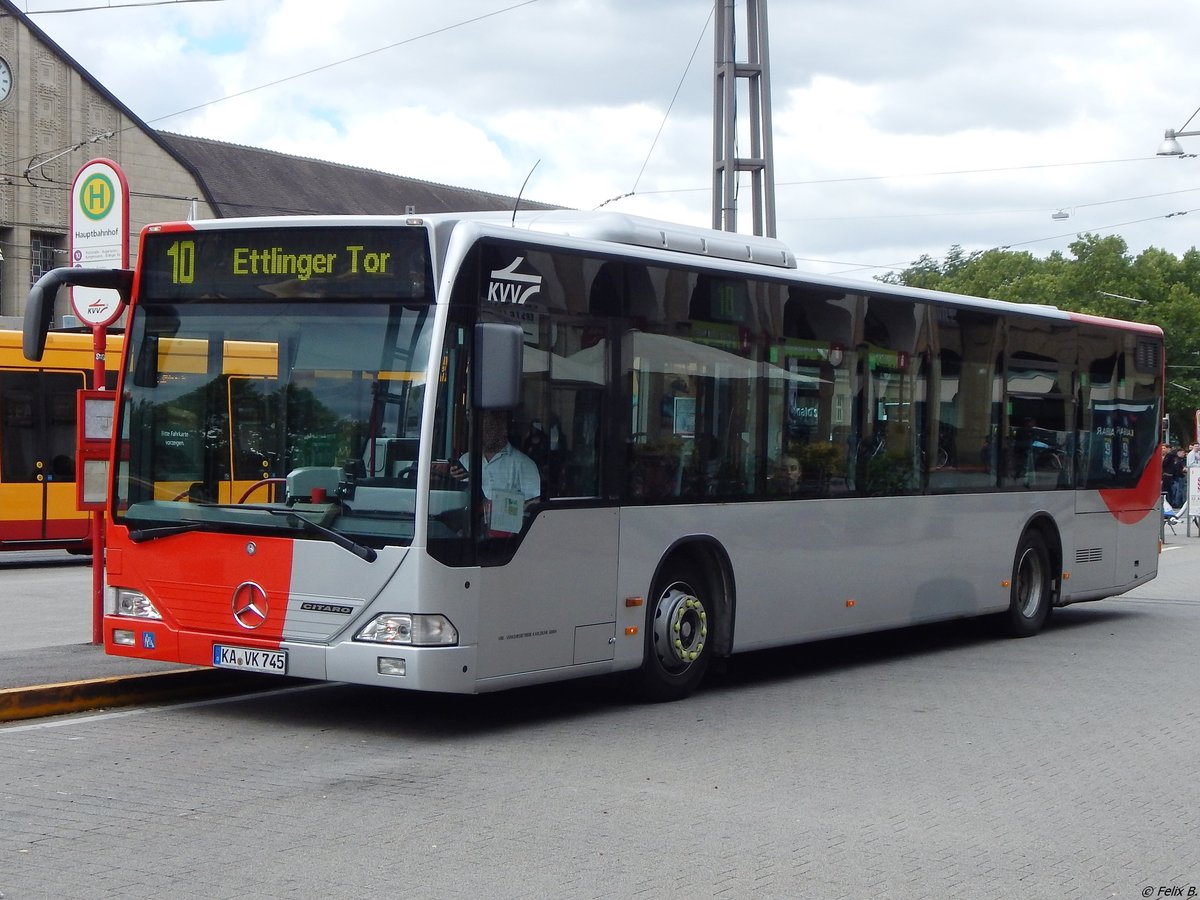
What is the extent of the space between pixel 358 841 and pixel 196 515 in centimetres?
329

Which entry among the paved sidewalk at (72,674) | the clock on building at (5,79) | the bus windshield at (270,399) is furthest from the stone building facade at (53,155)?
the bus windshield at (270,399)

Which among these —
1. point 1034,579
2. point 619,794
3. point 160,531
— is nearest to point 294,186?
point 1034,579

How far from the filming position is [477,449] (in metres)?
8.64

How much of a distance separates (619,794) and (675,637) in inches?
109

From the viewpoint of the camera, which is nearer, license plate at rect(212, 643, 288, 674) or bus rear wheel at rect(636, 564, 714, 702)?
license plate at rect(212, 643, 288, 674)

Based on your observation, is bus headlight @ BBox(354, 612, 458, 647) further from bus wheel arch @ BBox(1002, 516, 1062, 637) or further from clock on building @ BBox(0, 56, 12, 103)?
clock on building @ BBox(0, 56, 12, 103)

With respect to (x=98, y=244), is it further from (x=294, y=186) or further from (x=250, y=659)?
(x=294, y=186)

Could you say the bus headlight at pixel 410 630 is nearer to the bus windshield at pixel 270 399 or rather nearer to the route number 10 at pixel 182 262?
the bus windshield at pixel 270 399

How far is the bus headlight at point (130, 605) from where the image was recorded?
30.6 feet

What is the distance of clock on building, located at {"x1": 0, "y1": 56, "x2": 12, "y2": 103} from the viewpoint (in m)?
50.3

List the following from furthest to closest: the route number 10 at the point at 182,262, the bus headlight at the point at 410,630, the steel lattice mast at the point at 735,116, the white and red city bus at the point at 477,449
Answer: the steel lattice mast at the point at 735,116 → the route number 10 at the point at 182,262 → the white and red city bus at the point at 477,449 → the bus headlight at the point at 410,630

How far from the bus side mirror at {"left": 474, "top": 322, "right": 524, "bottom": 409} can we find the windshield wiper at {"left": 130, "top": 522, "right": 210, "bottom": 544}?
1852 millimetres

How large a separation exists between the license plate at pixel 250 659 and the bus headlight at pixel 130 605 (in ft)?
1.77

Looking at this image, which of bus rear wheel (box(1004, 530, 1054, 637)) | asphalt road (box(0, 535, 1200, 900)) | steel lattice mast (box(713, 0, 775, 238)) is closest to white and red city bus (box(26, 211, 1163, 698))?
asphalt road (box(0, 535, 1200, 900))
